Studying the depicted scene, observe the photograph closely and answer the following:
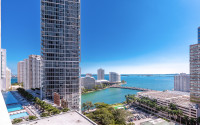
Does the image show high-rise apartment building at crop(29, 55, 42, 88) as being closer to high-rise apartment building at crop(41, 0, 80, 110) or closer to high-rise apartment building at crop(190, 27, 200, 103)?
high-rise apartment building at crop(41, 0, 80, 110)

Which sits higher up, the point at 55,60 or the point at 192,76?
the point at 55,60

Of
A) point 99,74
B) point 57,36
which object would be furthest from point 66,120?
point 99,74

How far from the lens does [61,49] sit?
2600 centimetres

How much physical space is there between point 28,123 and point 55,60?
1605cm

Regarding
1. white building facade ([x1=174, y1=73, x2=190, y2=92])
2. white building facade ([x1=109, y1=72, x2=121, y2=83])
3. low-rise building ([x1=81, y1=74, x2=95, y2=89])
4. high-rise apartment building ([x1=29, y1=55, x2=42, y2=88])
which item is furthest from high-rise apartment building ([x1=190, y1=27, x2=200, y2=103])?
white building facade ([x1=109, y1=72, x2=121, y2=83])

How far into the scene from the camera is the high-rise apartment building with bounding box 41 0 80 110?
82.4 feet

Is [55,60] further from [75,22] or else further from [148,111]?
[148,111]

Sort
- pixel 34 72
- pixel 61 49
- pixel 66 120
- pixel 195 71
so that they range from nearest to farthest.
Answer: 1. pixel 66 120
2. pixel 195 71
3. pixel 61 49
4. pixel 34 72

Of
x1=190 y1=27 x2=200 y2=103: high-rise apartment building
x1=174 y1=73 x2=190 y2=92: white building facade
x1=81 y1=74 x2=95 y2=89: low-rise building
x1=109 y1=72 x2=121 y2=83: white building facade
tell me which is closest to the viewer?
x1=190 y1=27 x2=200 y2=103: high-rise apartment building

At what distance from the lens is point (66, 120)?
12.0m

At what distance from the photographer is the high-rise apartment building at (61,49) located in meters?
25.1

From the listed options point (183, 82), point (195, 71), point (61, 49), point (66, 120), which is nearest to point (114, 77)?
point (183, 82)

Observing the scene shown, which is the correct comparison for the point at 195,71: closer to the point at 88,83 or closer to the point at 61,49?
the point at 61,49

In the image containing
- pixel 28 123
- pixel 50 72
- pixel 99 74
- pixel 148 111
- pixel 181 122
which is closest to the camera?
pixel 28 123
